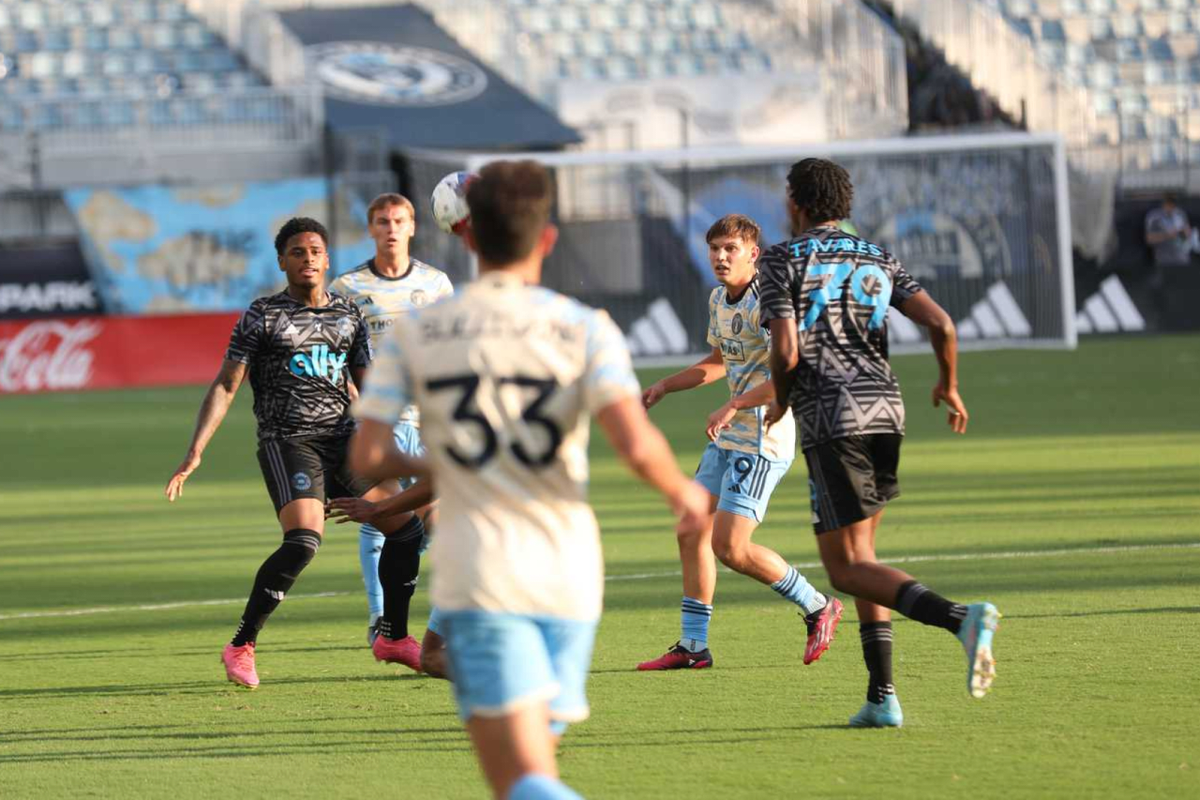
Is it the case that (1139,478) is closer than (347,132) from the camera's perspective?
Yes

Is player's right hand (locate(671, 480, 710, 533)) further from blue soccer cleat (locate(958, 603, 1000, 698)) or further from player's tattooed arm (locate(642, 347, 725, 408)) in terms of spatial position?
player's tattooed arm (locate(642, 347, 725, 408))

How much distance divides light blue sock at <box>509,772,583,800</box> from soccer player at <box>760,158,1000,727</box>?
2.64 m

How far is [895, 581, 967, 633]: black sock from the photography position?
624 cm

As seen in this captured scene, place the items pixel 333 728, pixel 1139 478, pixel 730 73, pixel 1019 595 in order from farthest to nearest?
pixel 730 73 < pixel 1139 478 < pixel 1019 595 < pixel 333 728

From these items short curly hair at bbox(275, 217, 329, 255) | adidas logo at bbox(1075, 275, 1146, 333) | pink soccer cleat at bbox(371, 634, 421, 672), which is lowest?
adidas logo at bbox(1075, 275, 1146, 333)

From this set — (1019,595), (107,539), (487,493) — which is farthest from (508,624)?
(107,539)

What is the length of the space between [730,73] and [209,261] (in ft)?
Answer: 35.1

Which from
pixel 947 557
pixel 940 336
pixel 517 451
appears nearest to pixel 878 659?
pixel 940 336

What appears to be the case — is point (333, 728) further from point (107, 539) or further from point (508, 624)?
point (107, 539)

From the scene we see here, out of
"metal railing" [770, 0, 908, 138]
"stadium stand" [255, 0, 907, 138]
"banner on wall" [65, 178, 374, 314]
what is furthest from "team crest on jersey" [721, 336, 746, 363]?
"metal railing" [770, 0, 908, 138]

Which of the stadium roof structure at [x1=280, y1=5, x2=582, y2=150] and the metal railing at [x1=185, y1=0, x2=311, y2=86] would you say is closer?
the stadium roof structure at [x1=280, y1=5, x2=582, y2=150]

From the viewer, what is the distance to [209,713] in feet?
25.2

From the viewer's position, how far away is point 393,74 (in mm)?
35062

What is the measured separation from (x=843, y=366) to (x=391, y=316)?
299 centimetres
